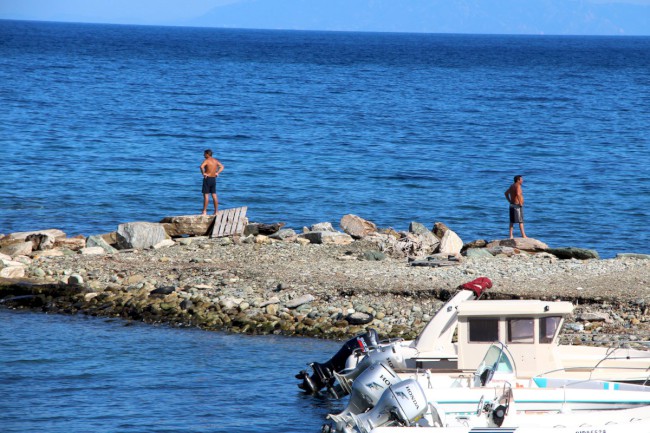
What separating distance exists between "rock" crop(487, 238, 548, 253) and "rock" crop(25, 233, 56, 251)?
1136cm

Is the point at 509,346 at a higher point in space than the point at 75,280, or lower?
higher

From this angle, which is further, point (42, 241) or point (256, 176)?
point (256, 176)

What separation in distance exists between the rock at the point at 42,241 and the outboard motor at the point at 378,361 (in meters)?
12.2

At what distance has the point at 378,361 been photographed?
15359 mm

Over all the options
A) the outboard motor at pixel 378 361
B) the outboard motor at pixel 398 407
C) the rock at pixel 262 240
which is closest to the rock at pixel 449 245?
the rock at pixel 262 240

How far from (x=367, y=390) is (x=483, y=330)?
2.27 metres

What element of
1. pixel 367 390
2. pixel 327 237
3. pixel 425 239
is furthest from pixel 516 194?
pixel 367 390

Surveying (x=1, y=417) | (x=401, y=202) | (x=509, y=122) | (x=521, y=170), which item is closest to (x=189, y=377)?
(x=1, y=417)

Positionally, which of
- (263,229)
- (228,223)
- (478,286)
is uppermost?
(478,286)

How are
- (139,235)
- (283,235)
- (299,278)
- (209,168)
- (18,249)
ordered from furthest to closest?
(209,168) → (283,235) → (139,235) → (18,249) → (299,278)

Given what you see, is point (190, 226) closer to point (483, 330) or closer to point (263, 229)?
point (263, 229)

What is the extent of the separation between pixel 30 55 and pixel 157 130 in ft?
233

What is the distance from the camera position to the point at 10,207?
110 feet

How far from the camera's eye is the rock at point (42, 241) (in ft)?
83.8
